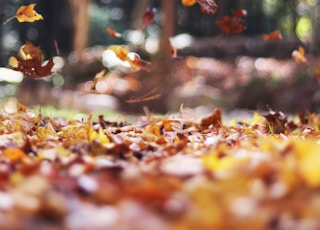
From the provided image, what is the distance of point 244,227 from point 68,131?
1747 mm

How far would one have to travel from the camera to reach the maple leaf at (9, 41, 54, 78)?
2902 mm

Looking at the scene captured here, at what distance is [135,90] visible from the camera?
13.3 m

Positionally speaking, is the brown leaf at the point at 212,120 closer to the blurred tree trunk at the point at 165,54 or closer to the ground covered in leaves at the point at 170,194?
the ground covered in leaves at the point at 170,194

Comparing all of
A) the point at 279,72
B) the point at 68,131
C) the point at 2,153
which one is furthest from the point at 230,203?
the point at 279,72

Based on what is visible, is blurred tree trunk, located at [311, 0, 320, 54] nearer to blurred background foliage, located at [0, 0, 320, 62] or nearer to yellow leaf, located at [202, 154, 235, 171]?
blurred background foliage, located at [0, 0, 320, 62]

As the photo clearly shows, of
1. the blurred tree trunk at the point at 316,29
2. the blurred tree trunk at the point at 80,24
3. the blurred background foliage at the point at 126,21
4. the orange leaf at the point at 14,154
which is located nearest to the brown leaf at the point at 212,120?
the orange leaf at the point at 14,154

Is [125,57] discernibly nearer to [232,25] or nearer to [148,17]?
[148,17]

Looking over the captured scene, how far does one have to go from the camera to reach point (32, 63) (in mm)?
2959

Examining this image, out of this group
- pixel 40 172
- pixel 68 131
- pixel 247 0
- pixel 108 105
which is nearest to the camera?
pixel 40 172

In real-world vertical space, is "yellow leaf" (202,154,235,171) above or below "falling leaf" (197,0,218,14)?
below

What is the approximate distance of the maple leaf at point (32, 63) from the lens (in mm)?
2902

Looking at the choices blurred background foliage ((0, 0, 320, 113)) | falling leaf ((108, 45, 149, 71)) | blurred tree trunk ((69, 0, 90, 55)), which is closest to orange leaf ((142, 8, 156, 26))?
falling leaf ((108, 45, 149, 71))

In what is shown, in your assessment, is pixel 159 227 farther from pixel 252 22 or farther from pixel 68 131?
pixel 252 22

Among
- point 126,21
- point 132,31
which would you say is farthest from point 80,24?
point 126,21
